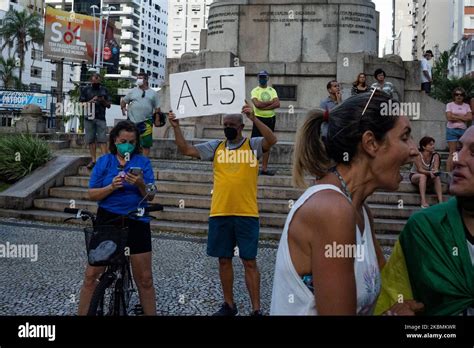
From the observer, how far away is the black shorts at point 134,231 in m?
4.74

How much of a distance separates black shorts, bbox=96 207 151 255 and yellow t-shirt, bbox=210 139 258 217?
102 cm

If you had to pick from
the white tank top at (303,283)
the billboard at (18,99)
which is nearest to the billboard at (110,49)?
the billboard at (18,99)

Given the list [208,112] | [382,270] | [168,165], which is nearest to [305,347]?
[382,270]

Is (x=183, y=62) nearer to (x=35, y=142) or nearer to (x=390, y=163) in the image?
(x=35, y=142)

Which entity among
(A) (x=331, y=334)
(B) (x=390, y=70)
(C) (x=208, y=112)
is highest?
(B) (x=390, y=70)

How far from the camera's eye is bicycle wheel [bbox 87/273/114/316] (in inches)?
169

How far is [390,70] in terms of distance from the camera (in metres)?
17.2

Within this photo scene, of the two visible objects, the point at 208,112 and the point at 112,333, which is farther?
the point at 208,112

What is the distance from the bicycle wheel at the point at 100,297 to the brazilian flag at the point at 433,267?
247cm

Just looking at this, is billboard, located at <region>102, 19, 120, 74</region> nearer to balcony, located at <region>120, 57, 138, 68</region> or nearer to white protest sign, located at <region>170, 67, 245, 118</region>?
white protest sign, located at <region>170, 67, 245, 118</region>

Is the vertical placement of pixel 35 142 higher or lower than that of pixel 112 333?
higher

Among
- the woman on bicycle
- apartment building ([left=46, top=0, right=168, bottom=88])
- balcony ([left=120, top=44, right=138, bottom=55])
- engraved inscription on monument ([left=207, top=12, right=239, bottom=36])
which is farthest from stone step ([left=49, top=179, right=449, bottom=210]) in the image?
balcony ([left=120, top=44, right=138, bottom=55])

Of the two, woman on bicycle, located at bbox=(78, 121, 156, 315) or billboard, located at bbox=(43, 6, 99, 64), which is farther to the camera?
billboard, located at bbox=(43, 6, 99, 64)

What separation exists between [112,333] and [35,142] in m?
11.3
